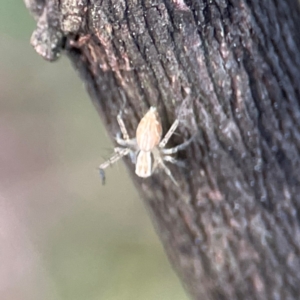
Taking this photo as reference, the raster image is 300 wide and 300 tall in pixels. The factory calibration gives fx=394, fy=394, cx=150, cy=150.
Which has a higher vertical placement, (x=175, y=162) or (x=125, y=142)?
(x=125, y=142)

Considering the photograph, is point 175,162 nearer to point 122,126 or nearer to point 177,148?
point 177,148

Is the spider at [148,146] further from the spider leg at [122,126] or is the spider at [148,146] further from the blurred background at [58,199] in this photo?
the blurred background at [58,199]

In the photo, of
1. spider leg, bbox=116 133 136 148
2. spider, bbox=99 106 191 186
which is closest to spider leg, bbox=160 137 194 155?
spider, bbox=99 106 191 186

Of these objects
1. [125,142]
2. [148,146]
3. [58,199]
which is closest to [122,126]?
[125,142]

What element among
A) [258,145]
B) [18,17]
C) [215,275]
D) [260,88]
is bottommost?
[215,275]

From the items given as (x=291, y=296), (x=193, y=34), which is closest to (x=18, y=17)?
(x=193, y=34)

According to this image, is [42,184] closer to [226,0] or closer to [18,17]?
[18,17]

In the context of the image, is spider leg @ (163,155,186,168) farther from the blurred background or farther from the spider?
the blurred background
